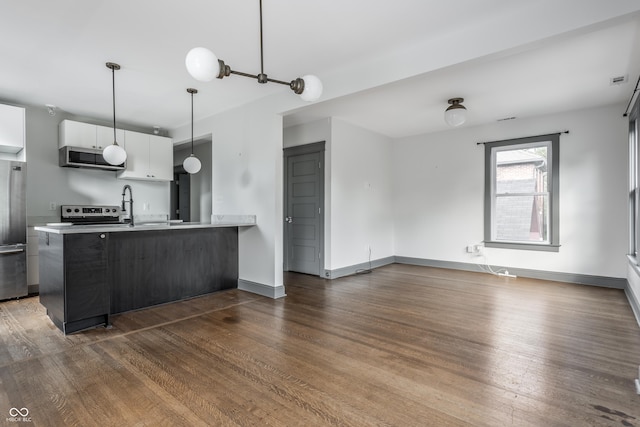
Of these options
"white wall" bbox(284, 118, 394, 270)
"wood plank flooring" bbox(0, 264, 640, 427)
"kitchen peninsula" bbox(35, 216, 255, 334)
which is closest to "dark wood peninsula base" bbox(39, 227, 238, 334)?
"kitchen peninsula" bbox(35, 216, 255, 334)

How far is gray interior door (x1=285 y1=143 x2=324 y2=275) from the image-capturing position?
5297 mm

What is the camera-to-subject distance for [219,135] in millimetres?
4902

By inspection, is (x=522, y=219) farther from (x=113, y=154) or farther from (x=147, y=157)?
(x=147, y=157)

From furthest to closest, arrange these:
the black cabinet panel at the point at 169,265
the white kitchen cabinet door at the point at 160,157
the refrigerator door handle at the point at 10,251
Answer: the white kitchen cabinet door at the point at 160,157
the refrigerator door handle at the point at 10,251
the black cabinet panel at the point at 169,265

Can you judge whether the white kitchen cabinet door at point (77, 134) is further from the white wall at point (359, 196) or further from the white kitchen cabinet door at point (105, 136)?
the white wall at point (359, 196)

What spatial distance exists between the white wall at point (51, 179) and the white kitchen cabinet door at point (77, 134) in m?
0.18

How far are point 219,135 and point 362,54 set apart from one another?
105 inches

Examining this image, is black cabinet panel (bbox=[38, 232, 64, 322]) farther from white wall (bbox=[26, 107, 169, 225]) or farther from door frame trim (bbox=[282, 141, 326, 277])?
Answer: door frame trim (bbox=[282, 141, 326, 277])

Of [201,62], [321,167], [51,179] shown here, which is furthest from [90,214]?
[201,62]

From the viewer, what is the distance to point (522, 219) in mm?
5363

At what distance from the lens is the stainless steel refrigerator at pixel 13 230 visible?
12.9 feet

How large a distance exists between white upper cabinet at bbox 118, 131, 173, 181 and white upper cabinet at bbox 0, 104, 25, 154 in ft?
3.99

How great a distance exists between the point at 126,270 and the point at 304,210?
2856mm

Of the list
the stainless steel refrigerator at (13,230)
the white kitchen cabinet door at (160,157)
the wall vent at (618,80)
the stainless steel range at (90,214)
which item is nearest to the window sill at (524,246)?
the wall vent at (618,80)
